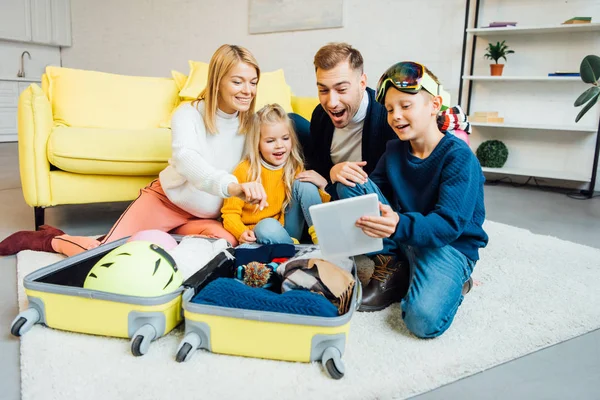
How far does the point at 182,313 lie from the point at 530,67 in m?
3.25

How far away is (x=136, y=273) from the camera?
44.4 inches

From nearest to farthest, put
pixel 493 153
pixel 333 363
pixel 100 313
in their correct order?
pixel 333 363 < pixel 100 313 < pixel 493 153

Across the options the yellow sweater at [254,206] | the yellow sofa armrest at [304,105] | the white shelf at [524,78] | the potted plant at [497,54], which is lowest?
the yellow sweater at [254,206]

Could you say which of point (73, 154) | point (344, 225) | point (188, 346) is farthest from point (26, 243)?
point (344, 225)

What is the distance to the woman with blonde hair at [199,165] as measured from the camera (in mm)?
1653

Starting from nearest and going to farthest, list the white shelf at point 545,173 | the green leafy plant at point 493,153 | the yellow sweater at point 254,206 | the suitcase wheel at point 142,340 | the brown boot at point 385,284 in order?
the suitcase wheel at point 142,340 < the brown boot at point 385,284 < the yellow sweater at point 254,206 < the white shelf at point 545,173 < the green leafy plant at point 493,153

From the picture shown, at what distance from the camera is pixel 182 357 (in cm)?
104

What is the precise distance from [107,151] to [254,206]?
814 mm

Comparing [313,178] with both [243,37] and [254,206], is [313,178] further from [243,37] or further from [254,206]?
[243,37]

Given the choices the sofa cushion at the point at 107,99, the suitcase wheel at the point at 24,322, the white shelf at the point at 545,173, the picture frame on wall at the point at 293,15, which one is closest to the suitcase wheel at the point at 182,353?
the suitcase wheel at the point at 24,322

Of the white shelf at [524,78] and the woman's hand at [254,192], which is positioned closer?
the woman's hand at [254,192]

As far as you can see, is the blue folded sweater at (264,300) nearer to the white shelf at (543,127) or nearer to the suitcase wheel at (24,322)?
the suitcase wheel at (24,322)

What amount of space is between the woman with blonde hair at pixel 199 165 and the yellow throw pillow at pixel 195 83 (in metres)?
1.00

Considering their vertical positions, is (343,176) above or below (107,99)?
below
